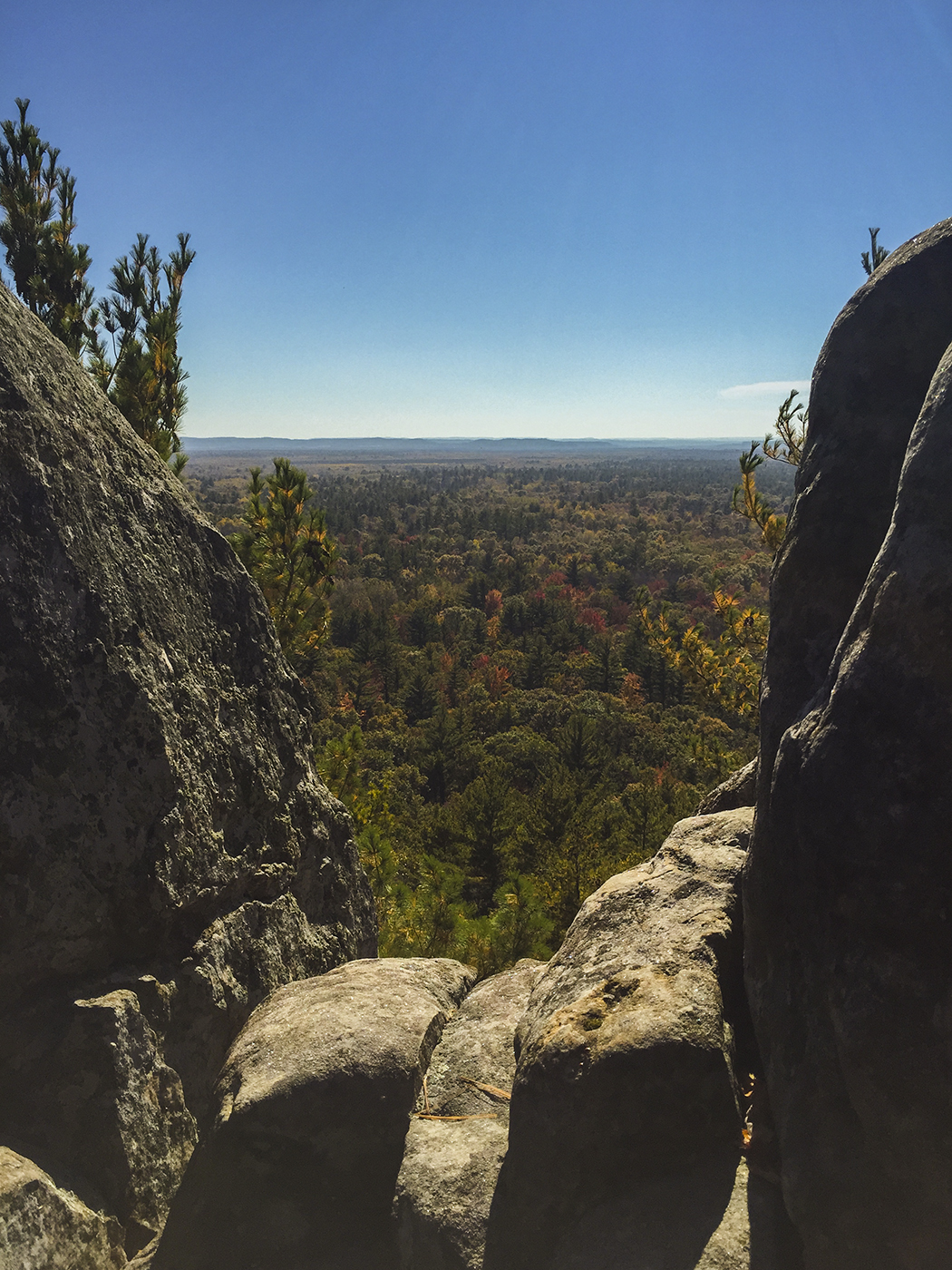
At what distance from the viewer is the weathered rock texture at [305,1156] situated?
3.08m

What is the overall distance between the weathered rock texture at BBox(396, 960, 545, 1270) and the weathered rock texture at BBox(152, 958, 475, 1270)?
0.11 metres

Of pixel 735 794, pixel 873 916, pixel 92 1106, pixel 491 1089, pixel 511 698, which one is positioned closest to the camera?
pixel 873 916

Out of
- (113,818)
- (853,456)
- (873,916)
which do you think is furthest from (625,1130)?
(853,456)

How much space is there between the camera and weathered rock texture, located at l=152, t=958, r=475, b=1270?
3.08 meters

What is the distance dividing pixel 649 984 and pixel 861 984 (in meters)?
0.93

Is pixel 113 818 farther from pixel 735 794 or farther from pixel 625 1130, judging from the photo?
pixel 735 794

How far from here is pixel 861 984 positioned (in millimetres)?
2455

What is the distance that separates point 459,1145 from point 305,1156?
25.9 inches

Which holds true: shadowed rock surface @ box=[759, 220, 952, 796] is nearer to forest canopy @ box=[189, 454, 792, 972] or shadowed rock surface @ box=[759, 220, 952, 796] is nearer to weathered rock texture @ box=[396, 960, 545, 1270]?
weathered rock texture @ box=[396, 960, 545, 1270]

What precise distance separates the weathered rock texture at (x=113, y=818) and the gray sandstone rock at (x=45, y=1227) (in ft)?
0.38

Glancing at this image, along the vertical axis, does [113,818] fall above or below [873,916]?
below

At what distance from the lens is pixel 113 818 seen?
11.8 ft

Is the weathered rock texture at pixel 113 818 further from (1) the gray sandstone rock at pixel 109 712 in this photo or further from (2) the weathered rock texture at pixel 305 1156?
(2) the weathered rock texture at pixel 305 1156

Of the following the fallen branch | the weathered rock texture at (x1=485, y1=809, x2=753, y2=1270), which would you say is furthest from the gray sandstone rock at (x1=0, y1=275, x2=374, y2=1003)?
the weathered rock texture at (x1=485, y1=809, x2=753, y2=1270)
